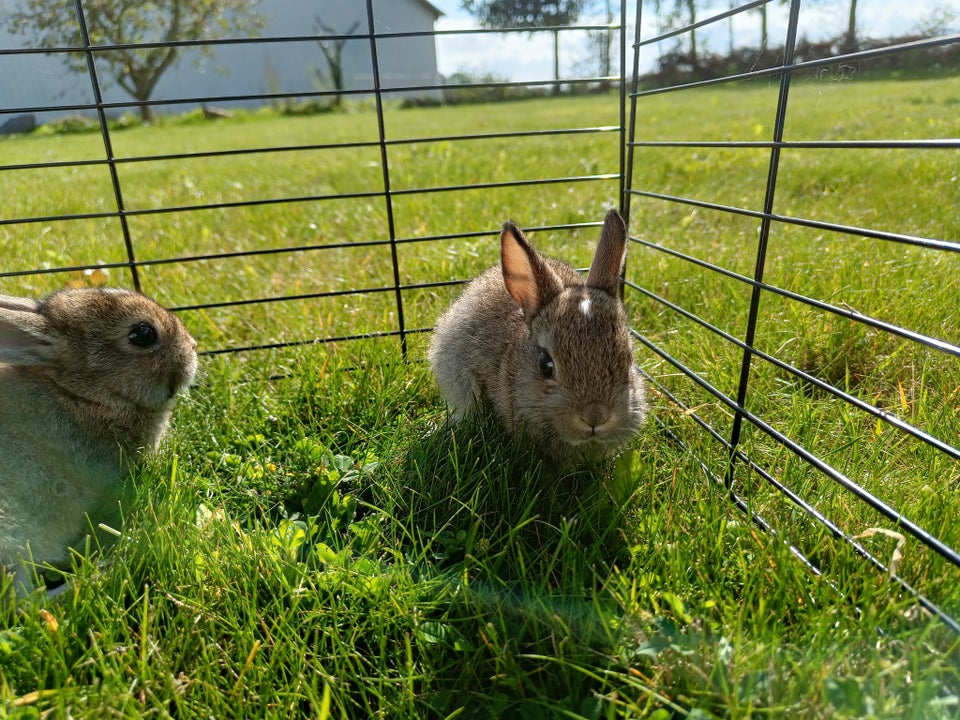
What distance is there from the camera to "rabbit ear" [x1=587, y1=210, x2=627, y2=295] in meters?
2.75

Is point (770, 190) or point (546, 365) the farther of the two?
point (546, 365)

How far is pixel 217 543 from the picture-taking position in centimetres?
208

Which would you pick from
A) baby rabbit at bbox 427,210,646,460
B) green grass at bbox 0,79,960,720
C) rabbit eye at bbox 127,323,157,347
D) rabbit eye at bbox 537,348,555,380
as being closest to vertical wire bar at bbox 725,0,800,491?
green grass at bbox 0,79,960,720

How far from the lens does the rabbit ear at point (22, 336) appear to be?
248cm

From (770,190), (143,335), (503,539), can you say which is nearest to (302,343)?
(143,335)

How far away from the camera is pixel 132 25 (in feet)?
11.1

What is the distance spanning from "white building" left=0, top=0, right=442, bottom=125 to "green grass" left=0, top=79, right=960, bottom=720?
1238mm

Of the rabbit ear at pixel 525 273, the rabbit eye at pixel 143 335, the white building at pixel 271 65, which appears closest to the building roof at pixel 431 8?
the white building at pixel 271 65

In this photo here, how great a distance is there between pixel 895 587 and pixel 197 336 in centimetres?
346

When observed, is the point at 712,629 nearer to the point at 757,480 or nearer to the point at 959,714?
the point at 959,714

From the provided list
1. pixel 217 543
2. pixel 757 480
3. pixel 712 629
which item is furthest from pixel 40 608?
pixel 757 480

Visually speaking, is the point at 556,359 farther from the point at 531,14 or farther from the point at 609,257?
the point at 531,14

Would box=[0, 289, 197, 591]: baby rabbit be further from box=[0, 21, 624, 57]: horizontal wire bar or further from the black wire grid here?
box=[0, 21, 624, 57]: horizontal wire bar

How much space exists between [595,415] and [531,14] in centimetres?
242
